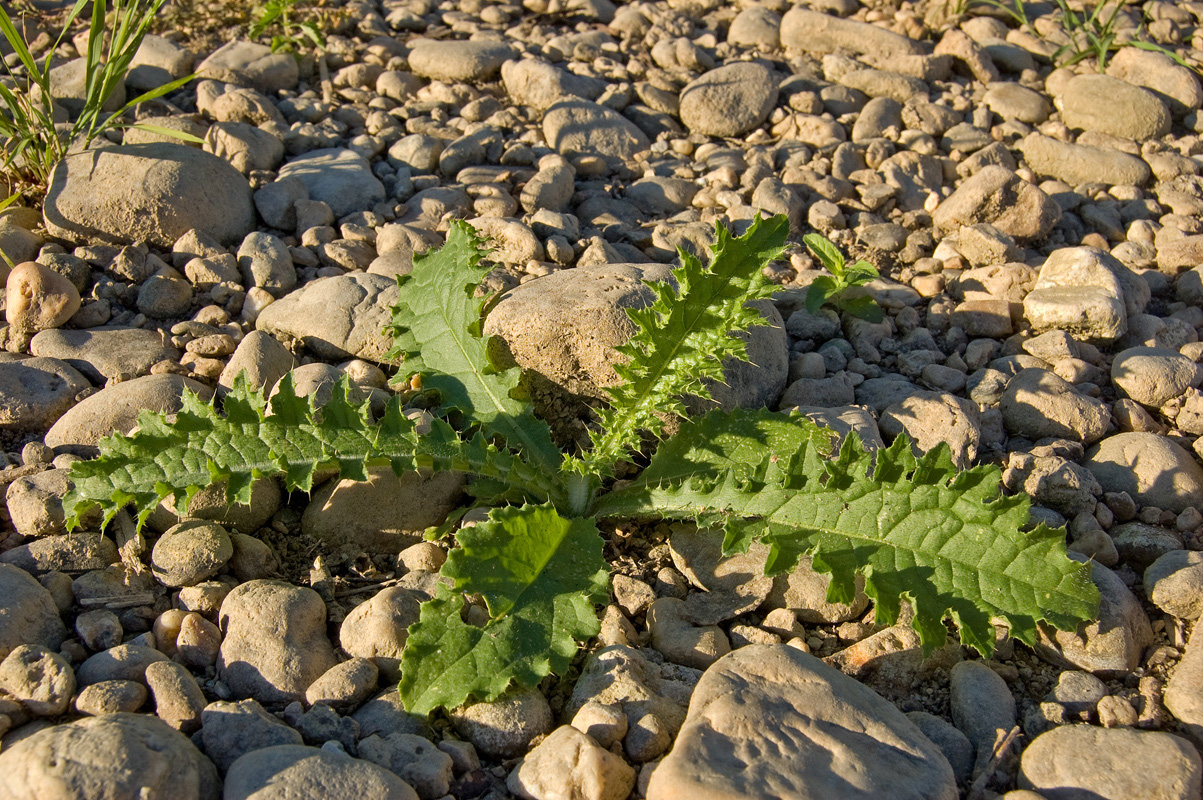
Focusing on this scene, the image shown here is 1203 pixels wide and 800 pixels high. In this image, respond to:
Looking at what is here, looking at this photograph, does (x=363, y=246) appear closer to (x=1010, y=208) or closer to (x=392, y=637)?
(x=392, y=637)

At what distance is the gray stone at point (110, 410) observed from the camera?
319 centimetres

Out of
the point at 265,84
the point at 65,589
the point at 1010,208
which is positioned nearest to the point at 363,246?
the point at 265,84

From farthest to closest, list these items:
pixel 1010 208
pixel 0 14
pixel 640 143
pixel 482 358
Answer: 1. pixel 640 143
2. pixel 1010 208
3. pixel 0 14
4. pixel 482 358

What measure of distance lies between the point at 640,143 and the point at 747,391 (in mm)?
2283

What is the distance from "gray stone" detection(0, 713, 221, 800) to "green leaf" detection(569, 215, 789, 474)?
1.47m

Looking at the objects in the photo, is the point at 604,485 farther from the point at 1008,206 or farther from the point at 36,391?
the point at 1008,206

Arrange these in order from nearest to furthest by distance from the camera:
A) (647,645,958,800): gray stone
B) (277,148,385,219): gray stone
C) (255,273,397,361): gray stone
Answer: (647,645,958,800): gray stone
(255,273,397,361): gray stone
(277,148,385,219): gray stone

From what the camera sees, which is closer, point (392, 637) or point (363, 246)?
point (392, 637)

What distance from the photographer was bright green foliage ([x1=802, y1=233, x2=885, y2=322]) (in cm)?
408

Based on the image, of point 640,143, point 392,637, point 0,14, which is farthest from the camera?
point 640,143

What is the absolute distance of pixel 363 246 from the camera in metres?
4.34

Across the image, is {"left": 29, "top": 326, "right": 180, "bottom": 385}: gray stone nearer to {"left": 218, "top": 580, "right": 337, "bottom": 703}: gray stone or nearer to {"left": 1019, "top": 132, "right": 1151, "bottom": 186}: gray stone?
{"left": 218, "top": 580, "right": 337, "bottom": 703}: gray stone

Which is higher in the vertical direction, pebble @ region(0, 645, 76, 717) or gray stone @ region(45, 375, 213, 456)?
gray stone @ region(45, 375, 213, 456)

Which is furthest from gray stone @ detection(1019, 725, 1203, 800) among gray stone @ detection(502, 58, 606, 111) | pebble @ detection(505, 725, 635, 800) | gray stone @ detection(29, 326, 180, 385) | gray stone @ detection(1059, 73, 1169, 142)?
gray stone @ detection(502, 58, 606, 111)
